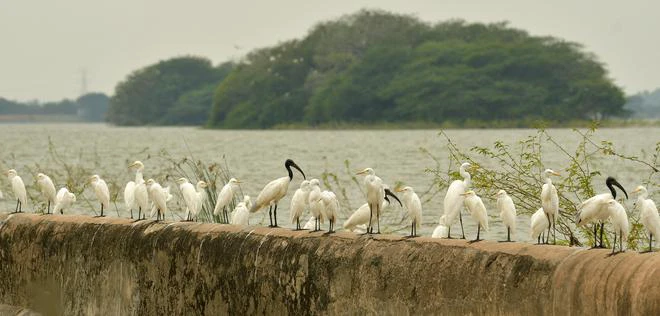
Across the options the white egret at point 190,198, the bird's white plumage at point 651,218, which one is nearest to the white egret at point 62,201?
the white egret at point 190,198

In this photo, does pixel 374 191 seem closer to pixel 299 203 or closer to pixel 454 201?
pixel 454 201

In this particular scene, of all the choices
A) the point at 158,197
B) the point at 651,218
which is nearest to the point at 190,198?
the point at 158,197

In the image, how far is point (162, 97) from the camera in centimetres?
16900

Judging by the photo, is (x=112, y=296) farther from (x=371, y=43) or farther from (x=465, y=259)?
(x=371, y=43)

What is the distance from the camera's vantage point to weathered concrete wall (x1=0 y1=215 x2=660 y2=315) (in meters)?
6.79

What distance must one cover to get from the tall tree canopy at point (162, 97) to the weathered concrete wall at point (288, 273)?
152m

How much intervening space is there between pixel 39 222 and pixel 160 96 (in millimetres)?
159758

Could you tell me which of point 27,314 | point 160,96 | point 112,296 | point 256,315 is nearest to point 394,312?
point 256,315

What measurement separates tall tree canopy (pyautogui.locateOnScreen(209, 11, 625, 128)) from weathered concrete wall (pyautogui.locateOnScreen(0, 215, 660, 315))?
316ft

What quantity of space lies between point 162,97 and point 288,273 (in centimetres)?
16203

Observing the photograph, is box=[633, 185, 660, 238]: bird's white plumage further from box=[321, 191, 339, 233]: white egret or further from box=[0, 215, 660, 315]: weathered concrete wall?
box=[321, 191, 339, 233]: white egret

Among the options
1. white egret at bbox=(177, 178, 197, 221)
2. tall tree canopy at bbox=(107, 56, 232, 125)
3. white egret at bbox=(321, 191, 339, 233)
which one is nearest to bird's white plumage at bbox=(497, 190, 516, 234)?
white egret at bbox=(321, 191, 339, 233)

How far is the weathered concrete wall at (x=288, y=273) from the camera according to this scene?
6.79 metres

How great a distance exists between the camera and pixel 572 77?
113m
